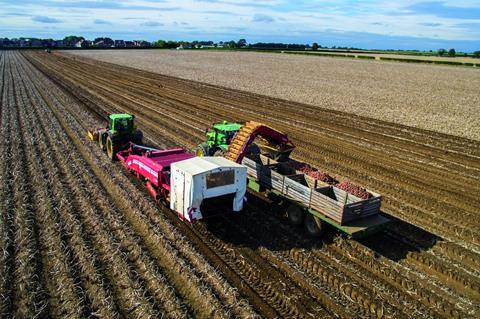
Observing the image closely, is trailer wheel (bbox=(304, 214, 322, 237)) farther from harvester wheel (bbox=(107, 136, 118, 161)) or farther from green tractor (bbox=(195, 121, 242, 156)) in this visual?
harvester wheel (bbox=(107, 136, 118, 161))

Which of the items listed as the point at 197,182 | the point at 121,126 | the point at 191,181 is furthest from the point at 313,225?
the point at 121,126

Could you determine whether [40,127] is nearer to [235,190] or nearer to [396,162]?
[235,190]

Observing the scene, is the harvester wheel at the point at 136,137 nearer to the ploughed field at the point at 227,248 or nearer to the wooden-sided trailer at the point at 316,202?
the ploughed field at the point at 227,248

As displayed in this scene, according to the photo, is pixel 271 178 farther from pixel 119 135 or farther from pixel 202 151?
pixel 119 135

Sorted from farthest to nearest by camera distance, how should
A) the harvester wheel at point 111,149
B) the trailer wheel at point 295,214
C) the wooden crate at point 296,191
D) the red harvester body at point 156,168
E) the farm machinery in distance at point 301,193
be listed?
1. the harvester wheel at point 111,149
2. the red harvester body at point 156,168
3. the trailer wheel at point 295,214
4. the wooden crate at point 296,191
5. the farm machinery in distance at point 301,193

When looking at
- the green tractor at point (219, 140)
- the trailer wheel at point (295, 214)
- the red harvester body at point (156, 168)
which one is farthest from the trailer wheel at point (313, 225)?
the green tractor at point (219, 140)

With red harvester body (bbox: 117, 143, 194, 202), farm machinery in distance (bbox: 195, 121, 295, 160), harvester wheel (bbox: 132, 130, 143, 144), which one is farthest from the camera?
harvester wheel (bbox: 132, 130, 143, 144)

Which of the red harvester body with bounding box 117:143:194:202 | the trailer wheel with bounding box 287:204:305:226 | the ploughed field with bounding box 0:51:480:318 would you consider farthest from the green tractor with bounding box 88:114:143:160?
the trailer wheel with bounding box 287:204:305:226

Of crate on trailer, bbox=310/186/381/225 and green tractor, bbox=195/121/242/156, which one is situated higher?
green tractor, bbox=195/121/242/156
